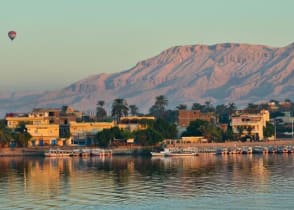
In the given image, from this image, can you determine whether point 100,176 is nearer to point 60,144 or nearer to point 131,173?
point 131,173

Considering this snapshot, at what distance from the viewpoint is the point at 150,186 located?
73875mm

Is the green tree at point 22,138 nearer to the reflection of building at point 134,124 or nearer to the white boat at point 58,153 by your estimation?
the white boat at point 58,153

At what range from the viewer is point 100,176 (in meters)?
85.1

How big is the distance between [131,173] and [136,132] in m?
A: 53.1

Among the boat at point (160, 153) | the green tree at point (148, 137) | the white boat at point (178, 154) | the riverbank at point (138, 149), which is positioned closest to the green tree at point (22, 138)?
the riverbank at point (138, 149)

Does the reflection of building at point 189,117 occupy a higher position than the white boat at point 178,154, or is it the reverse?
the reflection of building at point 189,117

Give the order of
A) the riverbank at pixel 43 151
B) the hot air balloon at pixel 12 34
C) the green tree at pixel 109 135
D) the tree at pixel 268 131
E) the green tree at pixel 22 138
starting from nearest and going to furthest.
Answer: the hot air balloon at pixel 12 34 < the riverbank at pixel 43 151 < the green tree at pixel 22 138 < the green tree at pixel 109 135 < the tree at pixel 268 131

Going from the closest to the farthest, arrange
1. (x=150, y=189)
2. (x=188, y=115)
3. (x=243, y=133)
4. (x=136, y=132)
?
(x=150, y=189)
(x=136, y=132)
(x=243, y=133)
(x=188, y=115)

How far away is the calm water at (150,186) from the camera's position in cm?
6266

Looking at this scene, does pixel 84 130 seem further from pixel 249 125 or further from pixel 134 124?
pixel 249 125

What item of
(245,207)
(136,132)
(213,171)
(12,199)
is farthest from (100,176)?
(136,132)

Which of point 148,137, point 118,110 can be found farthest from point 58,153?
point 118,110

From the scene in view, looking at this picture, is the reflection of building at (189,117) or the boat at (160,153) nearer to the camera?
the boat at (160,153)

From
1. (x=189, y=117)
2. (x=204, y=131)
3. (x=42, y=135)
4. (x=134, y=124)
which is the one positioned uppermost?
(x=189, y=117)
